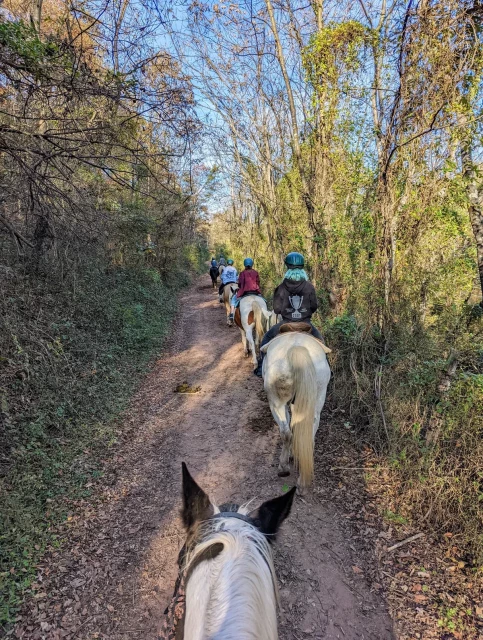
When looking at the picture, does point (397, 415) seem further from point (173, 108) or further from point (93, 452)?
point (173, 108)

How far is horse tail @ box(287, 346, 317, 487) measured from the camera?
3623 millimetres

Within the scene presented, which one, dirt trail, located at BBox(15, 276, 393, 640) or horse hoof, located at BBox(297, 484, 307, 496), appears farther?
horse hoof, located at BBox(297, 484, 307, 496)

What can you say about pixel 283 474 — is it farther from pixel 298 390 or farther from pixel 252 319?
pixel 252 319

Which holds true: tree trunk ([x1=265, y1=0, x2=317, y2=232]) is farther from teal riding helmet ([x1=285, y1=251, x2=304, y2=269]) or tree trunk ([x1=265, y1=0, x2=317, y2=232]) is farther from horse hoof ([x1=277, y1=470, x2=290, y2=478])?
horse hoof ([x1=277, y1=470, x2=290, y2=478])

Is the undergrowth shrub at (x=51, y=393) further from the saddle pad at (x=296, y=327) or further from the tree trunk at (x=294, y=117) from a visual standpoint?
the tree trunk at (x=294, y=117)

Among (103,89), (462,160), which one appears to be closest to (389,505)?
(462,160)

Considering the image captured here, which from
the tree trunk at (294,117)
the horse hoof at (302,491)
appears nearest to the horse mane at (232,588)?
the horse hoof at (302,491)

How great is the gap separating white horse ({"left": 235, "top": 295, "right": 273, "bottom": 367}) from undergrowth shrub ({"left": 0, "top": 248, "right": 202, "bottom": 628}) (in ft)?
8.49

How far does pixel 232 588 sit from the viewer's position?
1.12 meters

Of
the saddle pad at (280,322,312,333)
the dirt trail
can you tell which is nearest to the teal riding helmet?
the saddle pad at (280,322,312,333)

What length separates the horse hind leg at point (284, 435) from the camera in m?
4.11

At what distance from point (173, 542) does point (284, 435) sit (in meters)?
1.65

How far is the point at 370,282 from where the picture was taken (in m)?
5.84

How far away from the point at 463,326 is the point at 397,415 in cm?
156
